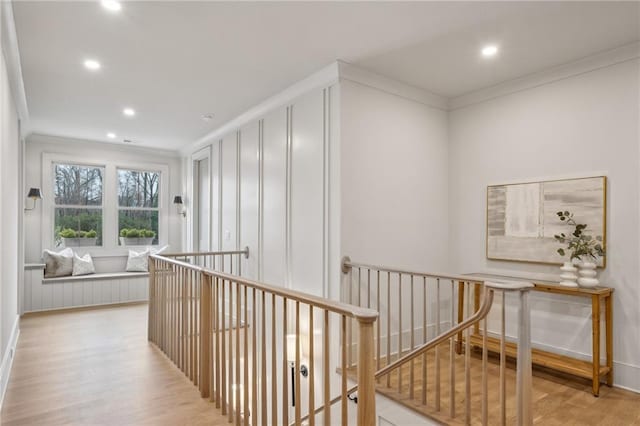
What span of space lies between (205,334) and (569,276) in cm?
288

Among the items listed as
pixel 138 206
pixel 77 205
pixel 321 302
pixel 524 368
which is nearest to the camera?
pixel 321 302

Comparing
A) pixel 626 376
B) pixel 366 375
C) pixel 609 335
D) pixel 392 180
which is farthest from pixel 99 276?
pixel 626 376

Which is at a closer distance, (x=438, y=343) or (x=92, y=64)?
(x=438, y=343)

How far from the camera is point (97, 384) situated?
288 cm

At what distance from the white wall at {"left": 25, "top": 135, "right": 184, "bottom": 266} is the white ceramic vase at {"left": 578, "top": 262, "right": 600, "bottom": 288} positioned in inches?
240

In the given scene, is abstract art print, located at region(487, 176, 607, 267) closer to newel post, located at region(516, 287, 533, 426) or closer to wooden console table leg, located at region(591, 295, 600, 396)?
wooden console table leg, located at region(591, 295, 600, 396)

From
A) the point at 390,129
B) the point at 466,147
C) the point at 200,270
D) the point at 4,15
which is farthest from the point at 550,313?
the point at 4,15

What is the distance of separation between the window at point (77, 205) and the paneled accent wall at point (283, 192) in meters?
2.56

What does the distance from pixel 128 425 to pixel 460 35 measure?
3475 millimetres

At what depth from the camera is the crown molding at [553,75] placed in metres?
2.96

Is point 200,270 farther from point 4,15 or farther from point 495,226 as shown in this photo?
point 495,226

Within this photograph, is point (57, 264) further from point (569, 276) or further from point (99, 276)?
point (569, 276)

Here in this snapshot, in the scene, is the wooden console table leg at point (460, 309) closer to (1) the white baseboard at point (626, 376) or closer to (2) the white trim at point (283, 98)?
(1) the white baseboard at point (626, 376)

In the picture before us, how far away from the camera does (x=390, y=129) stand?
3.73 metres
